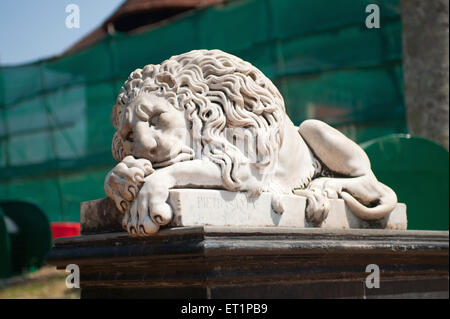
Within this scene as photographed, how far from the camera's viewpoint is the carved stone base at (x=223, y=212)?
3248 millimetres

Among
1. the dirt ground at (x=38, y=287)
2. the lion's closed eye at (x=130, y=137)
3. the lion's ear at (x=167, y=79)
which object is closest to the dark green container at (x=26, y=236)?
the dirt ground at (x=38, y=287)

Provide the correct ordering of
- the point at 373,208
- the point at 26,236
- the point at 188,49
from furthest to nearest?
the point at 188,49
the point at 26,236
the point at 373,208

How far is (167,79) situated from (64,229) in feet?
19.6

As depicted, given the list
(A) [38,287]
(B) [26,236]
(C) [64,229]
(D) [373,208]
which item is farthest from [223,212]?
(B) [26,236]

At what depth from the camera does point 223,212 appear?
3.38 meters

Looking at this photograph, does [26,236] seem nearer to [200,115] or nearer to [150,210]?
[200,115]

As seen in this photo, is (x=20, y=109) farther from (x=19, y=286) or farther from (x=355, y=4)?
(x=355, y=4)

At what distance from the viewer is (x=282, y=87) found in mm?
8977

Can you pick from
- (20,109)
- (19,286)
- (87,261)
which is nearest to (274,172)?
(87,261)

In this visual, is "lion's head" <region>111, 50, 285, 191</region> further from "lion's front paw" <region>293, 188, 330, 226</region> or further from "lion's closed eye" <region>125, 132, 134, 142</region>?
"lion's front paw" <region>293, 188, 330, 226</region>

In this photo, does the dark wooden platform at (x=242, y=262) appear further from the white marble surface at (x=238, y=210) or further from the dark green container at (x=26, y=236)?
the dark green container at (x=26, y=236)

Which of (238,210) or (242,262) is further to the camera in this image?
(238,210)

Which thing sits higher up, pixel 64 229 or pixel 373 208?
pixel 373 208
